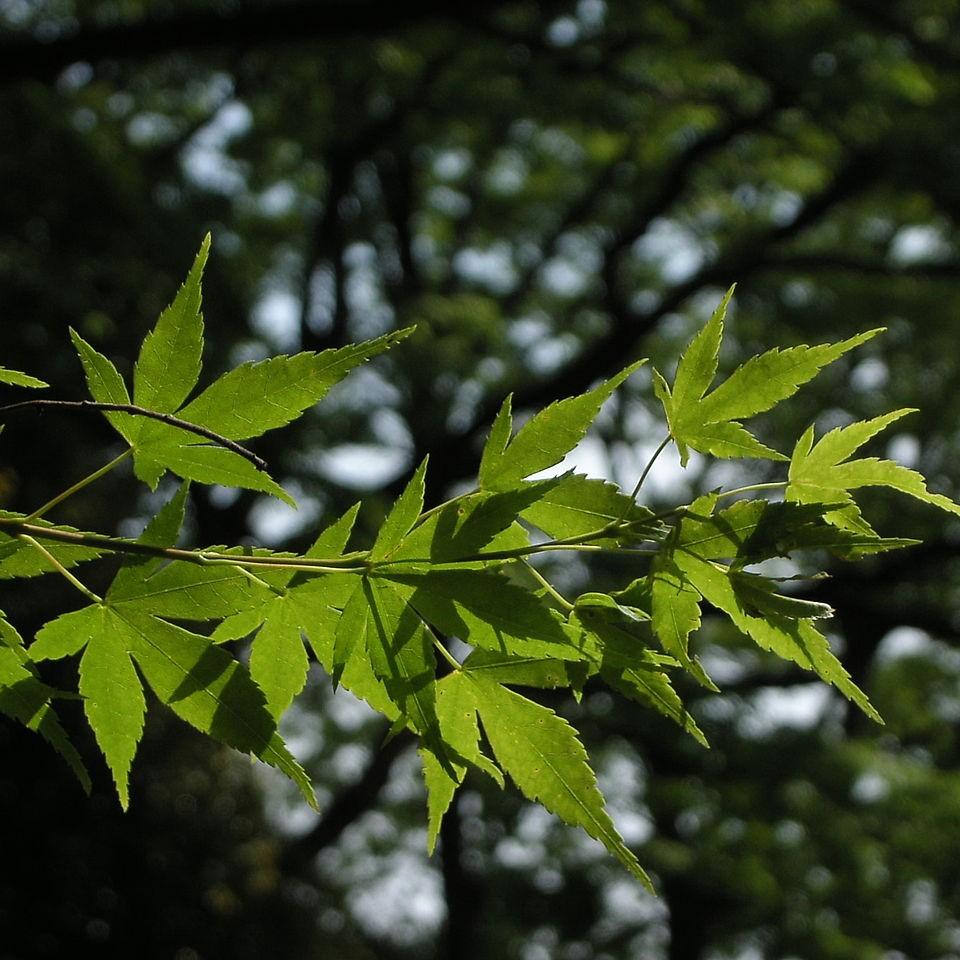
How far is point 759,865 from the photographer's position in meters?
10.0

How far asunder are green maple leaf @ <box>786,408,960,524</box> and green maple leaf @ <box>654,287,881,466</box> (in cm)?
3

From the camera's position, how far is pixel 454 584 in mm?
981

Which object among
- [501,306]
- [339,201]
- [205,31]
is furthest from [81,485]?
[501,306]

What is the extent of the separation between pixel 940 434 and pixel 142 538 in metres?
14.3

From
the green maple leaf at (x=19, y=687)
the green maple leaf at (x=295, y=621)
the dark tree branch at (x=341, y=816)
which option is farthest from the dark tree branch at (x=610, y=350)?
the green maple leaf at (x=19, y=687)

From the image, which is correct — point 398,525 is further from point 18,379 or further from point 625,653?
point 18,379

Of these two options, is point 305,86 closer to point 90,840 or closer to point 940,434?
point 90,840

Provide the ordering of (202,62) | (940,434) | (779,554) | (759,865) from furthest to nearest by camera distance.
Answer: (940,434)
(202,62)
(759,865)
(779,554)

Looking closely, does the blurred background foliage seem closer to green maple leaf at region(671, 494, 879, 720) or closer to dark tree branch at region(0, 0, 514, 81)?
dark tree branch at region(0, 0, 514, 81)

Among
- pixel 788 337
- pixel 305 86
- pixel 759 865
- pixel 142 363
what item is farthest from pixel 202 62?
pixel 142 363

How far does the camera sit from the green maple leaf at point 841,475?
40.3 inches

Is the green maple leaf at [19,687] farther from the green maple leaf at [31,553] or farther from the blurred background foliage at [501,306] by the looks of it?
the blurred background foliage at [501,306]

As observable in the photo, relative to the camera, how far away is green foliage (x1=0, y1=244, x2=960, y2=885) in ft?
3.25

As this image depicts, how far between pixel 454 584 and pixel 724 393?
0.32 m
